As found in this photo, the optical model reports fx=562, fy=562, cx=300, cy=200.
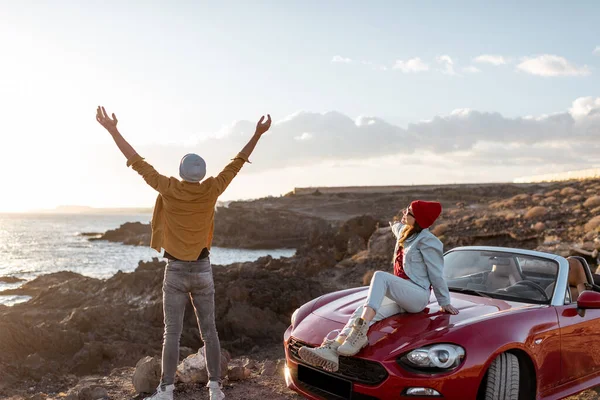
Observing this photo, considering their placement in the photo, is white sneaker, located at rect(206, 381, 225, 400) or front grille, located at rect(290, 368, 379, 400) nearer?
front grille, located at rect(290, 368, 379, 400)

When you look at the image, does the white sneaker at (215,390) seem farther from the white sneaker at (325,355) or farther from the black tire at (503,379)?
the black tire at (503,379)

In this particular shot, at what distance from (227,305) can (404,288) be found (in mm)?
8684

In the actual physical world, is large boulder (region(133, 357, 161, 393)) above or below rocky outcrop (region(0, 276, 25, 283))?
above

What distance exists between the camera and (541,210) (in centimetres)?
2203

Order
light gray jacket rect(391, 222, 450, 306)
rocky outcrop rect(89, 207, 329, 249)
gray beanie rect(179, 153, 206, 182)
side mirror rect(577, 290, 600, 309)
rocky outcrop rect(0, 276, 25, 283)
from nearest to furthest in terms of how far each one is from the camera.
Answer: gray beanie rect(179, 153, 206, 182), light gray jacket rect(391, 222, 450, 306), side mirror rect(577, 290, 600, 309), rocky outcrop rect(0, 276, 25, 283), rocky outcrop rect(89, 207, 329, 249)

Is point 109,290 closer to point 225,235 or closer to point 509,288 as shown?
point 509,288

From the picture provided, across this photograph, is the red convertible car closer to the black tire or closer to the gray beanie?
the black tire

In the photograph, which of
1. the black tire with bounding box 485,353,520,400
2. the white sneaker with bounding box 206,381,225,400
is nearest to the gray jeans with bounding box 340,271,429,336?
the black tire with bounding box 485,353,520,400

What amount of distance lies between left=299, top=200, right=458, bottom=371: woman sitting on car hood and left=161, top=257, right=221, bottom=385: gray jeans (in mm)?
877

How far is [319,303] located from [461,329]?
1756 mm

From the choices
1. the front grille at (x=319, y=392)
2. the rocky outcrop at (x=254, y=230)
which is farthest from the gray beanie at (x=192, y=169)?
the rocky outcrop at (x=254, y=230)

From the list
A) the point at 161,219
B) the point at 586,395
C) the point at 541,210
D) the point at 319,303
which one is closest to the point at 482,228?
the point at 541,210

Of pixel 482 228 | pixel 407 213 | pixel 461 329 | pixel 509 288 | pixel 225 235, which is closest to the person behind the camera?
pixel 461 329

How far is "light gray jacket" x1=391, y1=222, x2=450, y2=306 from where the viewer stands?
16.5ft
